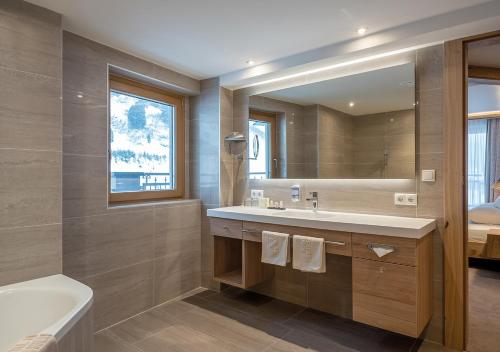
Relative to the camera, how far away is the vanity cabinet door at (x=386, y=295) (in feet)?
6.23

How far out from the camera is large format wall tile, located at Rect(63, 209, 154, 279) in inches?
89.4

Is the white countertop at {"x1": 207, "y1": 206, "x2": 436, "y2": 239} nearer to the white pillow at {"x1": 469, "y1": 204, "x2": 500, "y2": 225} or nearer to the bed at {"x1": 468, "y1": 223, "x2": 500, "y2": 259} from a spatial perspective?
the bed at {"x1": 468, "y1": 223, "x2": 500, "y2": 259}

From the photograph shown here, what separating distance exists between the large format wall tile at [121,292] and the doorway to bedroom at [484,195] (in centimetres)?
263

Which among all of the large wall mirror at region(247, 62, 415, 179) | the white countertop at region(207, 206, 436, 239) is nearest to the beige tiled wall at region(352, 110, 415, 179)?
the large wall mirror at region(247, 62, 415, 179)

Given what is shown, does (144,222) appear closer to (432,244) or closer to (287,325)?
(287,325)

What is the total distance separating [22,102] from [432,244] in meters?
2.93

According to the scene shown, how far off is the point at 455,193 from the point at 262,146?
1794mm

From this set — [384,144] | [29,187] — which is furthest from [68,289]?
[384,144]

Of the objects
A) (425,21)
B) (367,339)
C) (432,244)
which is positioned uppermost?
(425,21)

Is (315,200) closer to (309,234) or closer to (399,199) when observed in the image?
(309,234)

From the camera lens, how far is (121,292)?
2607 millimetres

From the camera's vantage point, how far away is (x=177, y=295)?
3.11m

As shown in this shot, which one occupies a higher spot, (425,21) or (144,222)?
(425,21)

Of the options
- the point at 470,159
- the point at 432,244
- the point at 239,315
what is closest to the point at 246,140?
the point at 239,315
